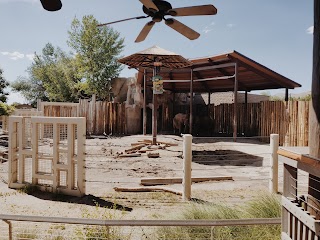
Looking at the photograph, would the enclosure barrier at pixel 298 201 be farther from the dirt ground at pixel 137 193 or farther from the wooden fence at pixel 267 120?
the wooden fence at pixel 267 120

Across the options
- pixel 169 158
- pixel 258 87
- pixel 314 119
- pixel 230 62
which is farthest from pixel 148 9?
pixel 258 87

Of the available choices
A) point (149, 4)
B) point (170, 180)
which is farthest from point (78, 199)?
point (149, 4)

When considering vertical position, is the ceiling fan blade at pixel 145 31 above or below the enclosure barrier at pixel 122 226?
above

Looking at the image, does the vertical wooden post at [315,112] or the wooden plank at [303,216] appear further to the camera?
the vertical wooden post at [315,112]

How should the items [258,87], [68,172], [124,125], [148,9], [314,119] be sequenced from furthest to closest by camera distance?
[124,125] → [258,87] → [68,172] → [148,9] → [314,119]

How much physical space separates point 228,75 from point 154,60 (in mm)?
6649

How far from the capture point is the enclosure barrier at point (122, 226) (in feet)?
7.79

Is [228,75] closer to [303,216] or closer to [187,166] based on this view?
[187,166]

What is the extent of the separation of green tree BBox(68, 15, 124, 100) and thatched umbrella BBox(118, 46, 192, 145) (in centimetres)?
1592

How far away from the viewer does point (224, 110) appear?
17625 mm

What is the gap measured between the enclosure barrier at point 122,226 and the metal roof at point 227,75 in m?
9.86

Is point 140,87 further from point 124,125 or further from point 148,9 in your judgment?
point 148,9

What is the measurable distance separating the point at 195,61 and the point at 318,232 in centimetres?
1287

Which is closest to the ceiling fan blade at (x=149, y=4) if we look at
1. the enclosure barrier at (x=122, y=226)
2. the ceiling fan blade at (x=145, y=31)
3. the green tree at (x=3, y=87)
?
the ceiling fan blade at (x=145, y=31)
